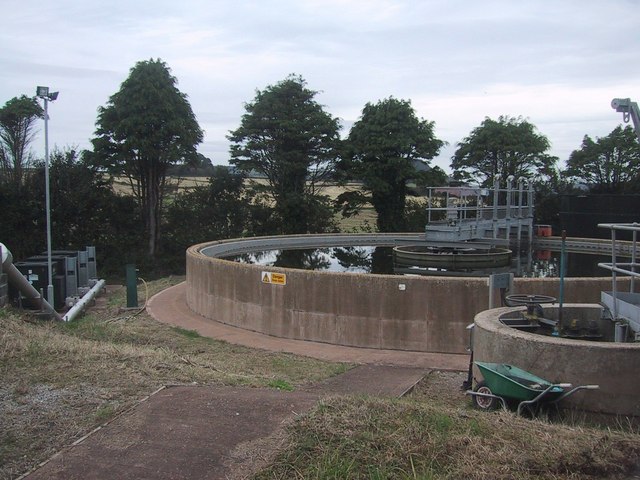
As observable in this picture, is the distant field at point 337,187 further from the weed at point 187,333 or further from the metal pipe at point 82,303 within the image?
the weed at point 187,333

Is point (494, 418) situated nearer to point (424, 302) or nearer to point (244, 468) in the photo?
point (244, 468)

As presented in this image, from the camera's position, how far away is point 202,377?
747cm

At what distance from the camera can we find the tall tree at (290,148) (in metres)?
Result: 31.2

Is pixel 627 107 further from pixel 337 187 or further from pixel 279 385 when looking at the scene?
pixel 337 187

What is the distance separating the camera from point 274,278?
1313 cm

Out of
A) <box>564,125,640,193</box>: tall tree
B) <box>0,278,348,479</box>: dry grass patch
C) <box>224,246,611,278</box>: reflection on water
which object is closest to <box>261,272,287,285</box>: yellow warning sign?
<box>0,278,348,479</box>: dry grass patch

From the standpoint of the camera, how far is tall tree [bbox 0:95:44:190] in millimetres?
31219

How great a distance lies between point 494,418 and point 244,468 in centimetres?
220

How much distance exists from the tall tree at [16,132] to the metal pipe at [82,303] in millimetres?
12585

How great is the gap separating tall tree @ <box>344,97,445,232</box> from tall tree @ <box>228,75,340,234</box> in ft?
5.00

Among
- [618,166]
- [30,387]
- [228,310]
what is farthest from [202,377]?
[618,166]

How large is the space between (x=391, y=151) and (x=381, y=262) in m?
14.1

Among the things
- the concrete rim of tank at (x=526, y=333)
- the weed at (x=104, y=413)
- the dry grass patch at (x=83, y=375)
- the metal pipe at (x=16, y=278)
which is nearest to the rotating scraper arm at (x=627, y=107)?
the concrete rim of tank at (x=526, y=333)

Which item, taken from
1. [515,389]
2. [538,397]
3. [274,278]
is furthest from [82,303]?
[538,397]
